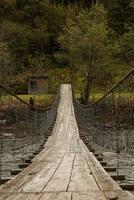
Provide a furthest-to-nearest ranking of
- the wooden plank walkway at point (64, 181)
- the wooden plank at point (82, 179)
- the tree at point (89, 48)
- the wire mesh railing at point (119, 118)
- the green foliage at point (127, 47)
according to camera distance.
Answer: the green foliage at point (127, 47) < the tree at point (89, 48) < the wire mesh railing at point (119, 118) < the wooden plank at point (82, 179) < the wooden plank walkway at point (64, 181)

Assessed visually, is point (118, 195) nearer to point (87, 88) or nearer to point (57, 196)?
point (57, 196)

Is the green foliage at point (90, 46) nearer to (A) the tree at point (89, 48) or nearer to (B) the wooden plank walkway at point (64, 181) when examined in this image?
(A) the tree at point (89, 48)

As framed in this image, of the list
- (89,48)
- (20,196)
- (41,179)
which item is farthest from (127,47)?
(20,196)

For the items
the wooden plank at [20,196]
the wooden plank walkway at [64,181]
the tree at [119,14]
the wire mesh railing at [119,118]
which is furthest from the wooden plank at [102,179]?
the tree at [119,14]

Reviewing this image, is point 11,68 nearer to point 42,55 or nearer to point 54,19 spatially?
point 42,55

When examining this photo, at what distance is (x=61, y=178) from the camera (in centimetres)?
518

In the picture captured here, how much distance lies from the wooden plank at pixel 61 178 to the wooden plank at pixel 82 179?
2.0 inches

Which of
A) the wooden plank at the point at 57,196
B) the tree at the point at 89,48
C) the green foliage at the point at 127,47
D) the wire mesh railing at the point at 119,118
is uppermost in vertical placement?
the green foliage at the point at 127,47

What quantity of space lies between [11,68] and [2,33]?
503 cm

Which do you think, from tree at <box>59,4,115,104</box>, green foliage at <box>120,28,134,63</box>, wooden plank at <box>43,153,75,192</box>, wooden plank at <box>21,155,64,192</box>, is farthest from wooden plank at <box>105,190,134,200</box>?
green foliage at <box>120,28,134,63</box>

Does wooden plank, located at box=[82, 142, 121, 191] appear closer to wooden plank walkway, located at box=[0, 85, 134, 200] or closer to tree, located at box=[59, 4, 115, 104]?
wooden plank walkway, located at box=[0, 85, 134, 200]

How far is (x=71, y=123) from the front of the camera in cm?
1529

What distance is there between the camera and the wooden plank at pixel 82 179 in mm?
4547

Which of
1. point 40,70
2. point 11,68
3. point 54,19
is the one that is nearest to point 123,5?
point 54,19
